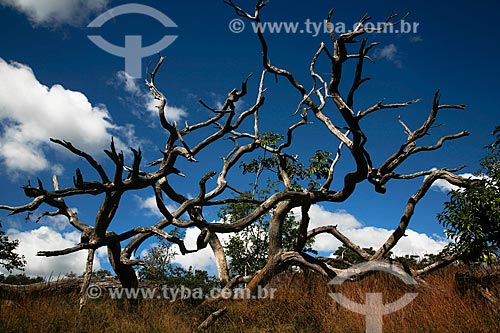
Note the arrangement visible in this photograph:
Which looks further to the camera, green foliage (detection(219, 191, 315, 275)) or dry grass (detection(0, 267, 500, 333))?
green foliage (detection(219, 191, 315, 275))

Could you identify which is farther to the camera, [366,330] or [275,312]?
[275,312]

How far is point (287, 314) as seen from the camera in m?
9.25

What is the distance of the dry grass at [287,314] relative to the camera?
7656 millimetres

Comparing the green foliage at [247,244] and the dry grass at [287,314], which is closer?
the dry grass at [287,314]

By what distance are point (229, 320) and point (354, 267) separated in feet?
12.4

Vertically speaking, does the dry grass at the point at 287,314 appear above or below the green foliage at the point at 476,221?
below

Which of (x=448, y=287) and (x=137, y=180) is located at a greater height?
(x=137, y=180)

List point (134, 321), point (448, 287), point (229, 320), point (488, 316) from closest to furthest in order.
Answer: point (488, 316) < point (134, 321) < point (229, 320) < point (448, 287)

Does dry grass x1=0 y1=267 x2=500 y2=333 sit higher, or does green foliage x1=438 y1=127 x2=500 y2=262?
green foliage x1=438 y1=127 x2=500 y2=262

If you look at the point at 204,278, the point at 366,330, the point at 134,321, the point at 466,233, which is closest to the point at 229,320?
the point at 134,321

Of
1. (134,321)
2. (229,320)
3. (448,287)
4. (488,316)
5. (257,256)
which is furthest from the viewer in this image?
(257,256)

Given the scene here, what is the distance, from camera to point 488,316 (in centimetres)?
753

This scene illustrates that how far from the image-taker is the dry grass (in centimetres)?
766

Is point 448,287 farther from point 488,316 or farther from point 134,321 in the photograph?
point 134,321
